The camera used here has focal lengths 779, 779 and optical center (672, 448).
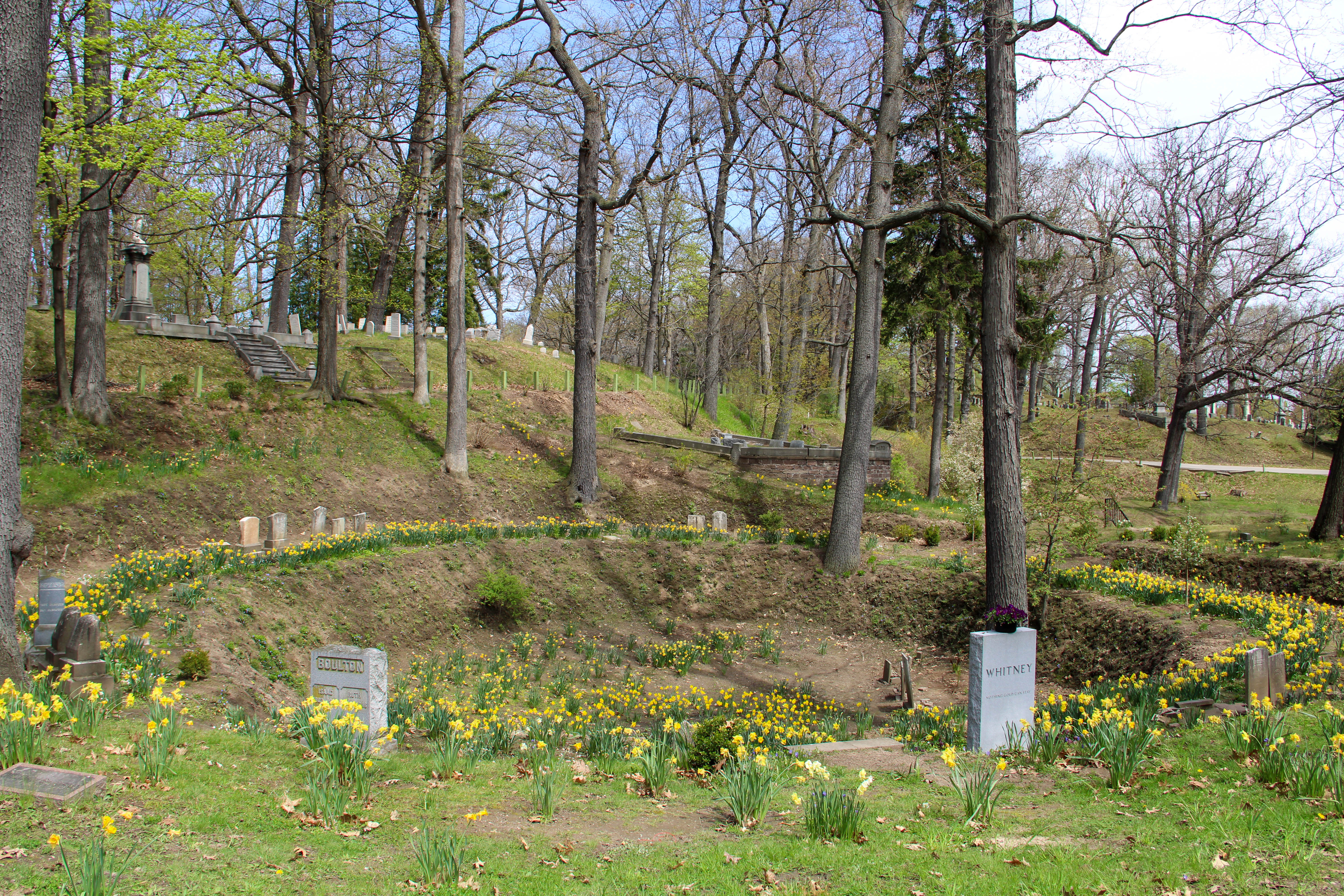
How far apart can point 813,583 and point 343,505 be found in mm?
10162

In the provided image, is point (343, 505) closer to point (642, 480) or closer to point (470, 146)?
point (642, 480)

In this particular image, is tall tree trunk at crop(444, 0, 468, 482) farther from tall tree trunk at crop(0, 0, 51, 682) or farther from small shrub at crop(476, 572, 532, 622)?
tall tree trunk at crop(0, 0, 51, 682)

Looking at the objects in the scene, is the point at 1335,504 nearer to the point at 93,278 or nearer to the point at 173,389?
the point at 173,389

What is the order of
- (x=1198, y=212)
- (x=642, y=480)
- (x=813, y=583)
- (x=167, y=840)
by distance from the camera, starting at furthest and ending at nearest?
(x=1198, y=212) → (x=642, y=480) → (x=813, y=583) → (x=167, y=840)

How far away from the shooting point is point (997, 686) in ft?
24.2

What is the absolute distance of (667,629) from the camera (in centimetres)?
1386

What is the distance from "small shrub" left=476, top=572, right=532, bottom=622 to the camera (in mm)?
12797

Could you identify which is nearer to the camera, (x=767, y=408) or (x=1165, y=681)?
(x=1165, y=681)

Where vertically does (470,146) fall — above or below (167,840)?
above

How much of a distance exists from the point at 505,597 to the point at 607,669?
2.15 metres

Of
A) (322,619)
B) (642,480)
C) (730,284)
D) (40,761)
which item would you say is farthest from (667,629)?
(730,284)

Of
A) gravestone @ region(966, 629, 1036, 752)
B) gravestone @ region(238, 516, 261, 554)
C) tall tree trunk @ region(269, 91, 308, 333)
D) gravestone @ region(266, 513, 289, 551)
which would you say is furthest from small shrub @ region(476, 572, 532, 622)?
tall tree trunk @ region(269, 91, 308, 333)

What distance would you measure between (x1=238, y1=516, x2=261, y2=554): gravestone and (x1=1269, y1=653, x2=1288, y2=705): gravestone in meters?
13.7

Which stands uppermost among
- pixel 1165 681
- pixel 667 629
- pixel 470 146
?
pixel 470 146
